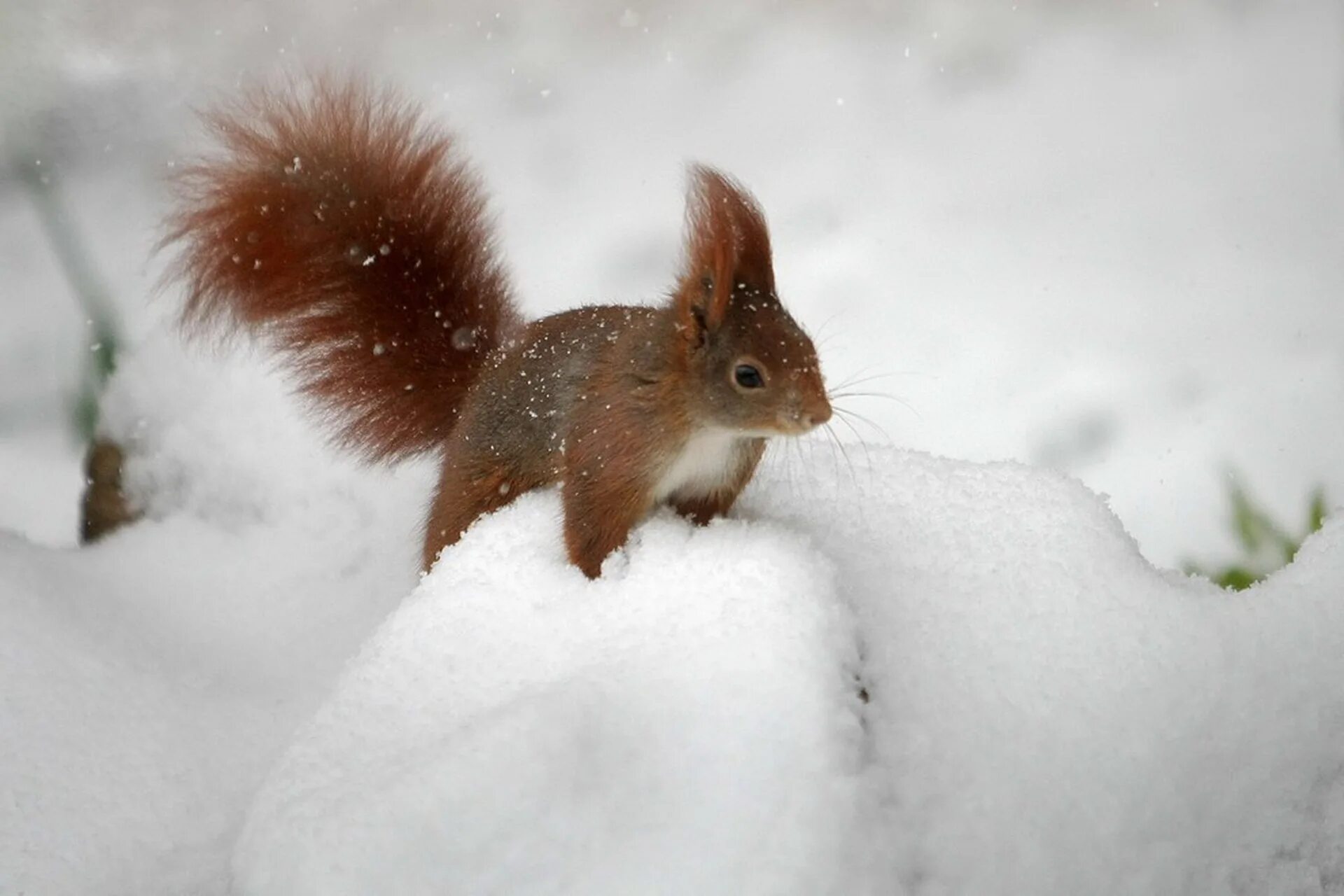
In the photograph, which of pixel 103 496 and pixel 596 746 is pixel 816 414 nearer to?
pixel 596 746

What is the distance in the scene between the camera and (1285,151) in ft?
3.30

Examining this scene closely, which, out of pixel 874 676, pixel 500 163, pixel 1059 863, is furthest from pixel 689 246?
pixel 500 163

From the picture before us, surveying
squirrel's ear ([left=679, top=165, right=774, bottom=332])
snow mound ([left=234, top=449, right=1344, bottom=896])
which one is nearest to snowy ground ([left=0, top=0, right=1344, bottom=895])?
snow mound ([left=234, top=449, right=1344, bottom=896])

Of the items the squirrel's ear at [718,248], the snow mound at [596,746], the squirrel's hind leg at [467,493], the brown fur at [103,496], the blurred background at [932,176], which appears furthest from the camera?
the brown fur at [103,496]

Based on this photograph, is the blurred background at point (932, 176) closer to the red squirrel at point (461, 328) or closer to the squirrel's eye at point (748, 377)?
the red squirrel at point (461, 328)

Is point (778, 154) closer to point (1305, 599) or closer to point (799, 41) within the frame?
point (799, 41)

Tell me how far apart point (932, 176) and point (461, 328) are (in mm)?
469

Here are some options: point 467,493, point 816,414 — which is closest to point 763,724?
point 816,414

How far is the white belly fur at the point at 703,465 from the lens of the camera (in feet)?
2.23

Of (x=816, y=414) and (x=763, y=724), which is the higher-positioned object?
(x=816, y=414)

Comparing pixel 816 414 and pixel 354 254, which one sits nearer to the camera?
pixel 816 414

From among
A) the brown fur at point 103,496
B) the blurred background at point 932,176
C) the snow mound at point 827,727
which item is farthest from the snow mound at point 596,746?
the brown fur at point 103,496

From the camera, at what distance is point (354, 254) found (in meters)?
0.83

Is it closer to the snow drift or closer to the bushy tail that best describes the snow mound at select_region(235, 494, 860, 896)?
the snow drift
